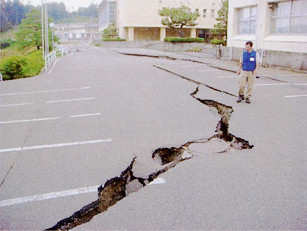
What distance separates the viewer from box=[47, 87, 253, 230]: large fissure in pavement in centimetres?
361

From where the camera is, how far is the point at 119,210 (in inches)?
145

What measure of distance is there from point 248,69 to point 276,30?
12.2 meters

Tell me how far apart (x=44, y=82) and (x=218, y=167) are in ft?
40.8

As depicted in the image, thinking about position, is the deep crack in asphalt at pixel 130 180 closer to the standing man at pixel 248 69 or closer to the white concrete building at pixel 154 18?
Result: the standing man at pixel 248 69

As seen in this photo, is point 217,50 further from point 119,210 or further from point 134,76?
point 119,210

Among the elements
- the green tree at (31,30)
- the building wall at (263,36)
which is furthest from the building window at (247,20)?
the green tree at (31,30)

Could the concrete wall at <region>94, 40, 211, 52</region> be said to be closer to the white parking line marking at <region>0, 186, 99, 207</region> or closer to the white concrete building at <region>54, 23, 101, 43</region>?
the white parking line marking at <region>0, 186, 99, 207</region>

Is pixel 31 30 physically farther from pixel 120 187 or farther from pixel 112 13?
pixel 120 187

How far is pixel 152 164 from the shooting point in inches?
197

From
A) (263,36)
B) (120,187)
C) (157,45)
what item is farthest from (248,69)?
(157,45)

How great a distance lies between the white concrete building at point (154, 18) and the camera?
5506 cm

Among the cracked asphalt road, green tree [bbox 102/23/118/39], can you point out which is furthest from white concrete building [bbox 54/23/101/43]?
the cracked asphalt road

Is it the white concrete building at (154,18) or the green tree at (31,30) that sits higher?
the white concrete building at (154,18)

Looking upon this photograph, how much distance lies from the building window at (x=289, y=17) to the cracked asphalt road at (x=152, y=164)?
863 cm
